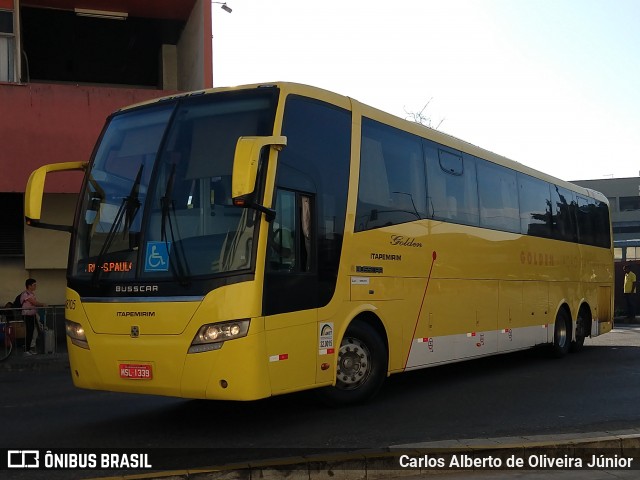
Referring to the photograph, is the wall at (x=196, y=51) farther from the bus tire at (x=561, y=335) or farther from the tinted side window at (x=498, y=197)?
the bus tire at (x=561, y=335)

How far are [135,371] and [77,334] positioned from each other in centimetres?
A: 94

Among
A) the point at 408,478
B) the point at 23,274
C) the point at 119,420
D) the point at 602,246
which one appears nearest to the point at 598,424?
the point at 408,478

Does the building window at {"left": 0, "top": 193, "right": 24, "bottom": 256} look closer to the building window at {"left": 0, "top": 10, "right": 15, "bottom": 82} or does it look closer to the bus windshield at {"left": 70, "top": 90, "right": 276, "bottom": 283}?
the building window at {"left": 0, "top": 10, "right": 15, "bottom": 82}

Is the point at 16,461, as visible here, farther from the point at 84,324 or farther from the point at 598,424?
the point at 598,424

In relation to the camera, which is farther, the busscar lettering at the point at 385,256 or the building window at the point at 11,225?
the building window at the point at 11,225

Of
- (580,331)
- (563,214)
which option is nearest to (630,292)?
(580,331)

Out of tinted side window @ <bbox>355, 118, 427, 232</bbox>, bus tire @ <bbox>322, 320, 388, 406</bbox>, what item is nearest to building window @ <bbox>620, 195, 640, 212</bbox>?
tinted side window @ <bbox>355, 118, 427, 232</bbox>

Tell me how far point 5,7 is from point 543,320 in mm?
14709

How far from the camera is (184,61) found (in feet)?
71.8

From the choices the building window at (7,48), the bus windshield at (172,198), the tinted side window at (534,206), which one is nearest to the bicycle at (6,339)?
the building window at (7,48)

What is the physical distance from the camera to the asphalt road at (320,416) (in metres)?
7.25

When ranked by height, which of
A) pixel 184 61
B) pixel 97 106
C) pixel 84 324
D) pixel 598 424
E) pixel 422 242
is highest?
pixel 184 61

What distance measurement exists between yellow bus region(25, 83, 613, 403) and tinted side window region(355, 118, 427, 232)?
3 cm

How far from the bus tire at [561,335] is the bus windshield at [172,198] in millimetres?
9538
